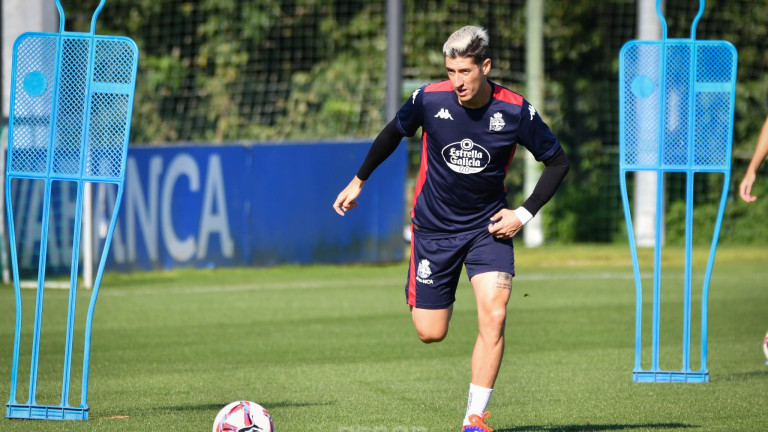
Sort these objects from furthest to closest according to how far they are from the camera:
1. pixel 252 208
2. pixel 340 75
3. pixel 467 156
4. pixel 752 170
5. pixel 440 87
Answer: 1. pixel 340 75
2. pixel 252 208
3. pixel 752 170
4. pixel 440 87
5. pixel 467 156

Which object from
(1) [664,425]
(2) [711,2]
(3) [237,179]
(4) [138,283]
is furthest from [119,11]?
(1) [664,425]

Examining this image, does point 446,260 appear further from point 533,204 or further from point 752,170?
point 752,170

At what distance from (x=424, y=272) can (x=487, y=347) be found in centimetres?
65

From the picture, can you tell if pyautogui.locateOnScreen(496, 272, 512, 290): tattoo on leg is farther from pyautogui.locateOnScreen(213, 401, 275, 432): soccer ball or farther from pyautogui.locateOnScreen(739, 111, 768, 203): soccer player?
pyautogui.locateOnScreen(739, 111, 768, 203): soccer player

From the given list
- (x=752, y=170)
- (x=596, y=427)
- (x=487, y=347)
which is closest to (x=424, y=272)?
(x=487, y=347)

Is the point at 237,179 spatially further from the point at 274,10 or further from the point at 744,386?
the point at 744,386

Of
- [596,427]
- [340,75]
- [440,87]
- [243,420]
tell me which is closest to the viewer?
[243,420]

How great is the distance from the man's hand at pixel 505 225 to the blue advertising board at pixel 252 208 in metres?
10.1

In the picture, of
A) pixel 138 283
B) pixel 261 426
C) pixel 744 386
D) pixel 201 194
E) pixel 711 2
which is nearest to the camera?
pixel 261 426

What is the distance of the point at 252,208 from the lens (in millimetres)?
15891

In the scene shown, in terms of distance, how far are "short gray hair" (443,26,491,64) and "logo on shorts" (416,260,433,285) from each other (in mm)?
1190

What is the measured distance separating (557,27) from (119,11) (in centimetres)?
917

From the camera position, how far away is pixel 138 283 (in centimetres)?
1445

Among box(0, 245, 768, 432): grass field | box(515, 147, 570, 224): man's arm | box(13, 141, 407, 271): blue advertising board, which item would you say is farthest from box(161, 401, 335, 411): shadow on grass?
box(13, 141, 407, 271): blue advertising board
